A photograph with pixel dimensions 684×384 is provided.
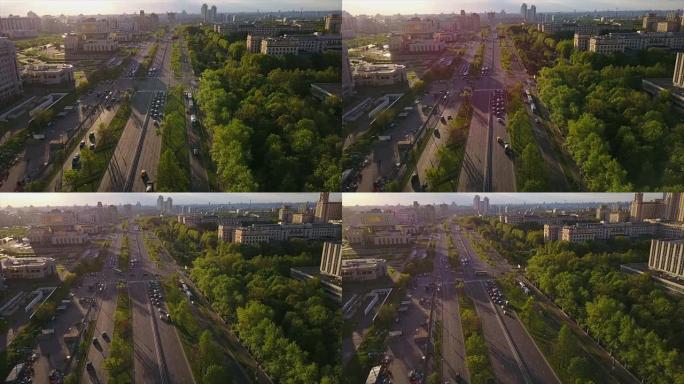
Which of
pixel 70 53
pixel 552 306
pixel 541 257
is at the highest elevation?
pixel 70 53

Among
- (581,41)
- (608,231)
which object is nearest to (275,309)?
(608,231)

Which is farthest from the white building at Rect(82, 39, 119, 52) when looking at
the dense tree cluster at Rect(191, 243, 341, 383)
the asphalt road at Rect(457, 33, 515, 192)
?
the asphalt road at Rect(457, 33, 515, 192)

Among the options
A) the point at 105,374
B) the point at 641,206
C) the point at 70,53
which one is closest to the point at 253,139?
the point at 70,53

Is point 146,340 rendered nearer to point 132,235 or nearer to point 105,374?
point 105,374

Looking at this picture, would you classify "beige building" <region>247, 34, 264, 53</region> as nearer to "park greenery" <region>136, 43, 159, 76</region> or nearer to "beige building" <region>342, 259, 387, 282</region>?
"park greenery" <region>136, 43, 159, 76</region>

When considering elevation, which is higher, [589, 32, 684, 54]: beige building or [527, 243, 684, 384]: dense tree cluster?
[589, 32, 684, 54]: beige building

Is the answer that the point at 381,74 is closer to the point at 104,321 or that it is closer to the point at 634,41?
the point at 634,41
